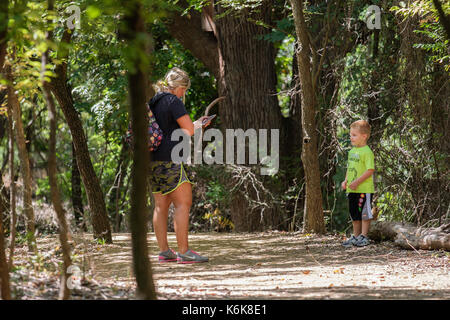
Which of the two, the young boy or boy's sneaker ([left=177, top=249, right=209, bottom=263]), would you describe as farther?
the young boy

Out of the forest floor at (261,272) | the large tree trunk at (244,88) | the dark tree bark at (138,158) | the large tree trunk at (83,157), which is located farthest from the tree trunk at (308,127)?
the dark tree bark at (138,158)

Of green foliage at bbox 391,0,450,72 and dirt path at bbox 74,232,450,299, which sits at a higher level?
green foliage at bbox 391,0,450,72

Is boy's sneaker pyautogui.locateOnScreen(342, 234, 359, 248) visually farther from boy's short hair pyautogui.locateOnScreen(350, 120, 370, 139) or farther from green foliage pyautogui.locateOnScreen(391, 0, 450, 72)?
green foliage pyautogui.locateOnScreen(391, 0, 450, 72)

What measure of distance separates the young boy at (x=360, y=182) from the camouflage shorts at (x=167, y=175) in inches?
89.6

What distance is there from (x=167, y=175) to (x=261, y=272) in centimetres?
134

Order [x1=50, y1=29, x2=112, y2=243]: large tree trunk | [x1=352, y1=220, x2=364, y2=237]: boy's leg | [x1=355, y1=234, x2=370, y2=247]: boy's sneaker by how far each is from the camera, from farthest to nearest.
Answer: [x1=50, y1=29, x2=112, y2=243]: large tree trunk
[x1=352, y1=220, x2=364, y2=237]: boy's leg
[x1=355, y1=234, x2=370, y2=247]: boy's sneaker

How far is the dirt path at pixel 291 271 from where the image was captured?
15.5 feet

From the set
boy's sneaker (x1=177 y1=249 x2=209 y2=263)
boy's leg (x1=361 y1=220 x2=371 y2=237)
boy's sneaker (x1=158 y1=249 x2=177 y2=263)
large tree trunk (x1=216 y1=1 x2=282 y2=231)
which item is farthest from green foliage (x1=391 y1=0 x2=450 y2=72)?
boy's sneaker (x1=158 y1=249 x2=177 y2=263)

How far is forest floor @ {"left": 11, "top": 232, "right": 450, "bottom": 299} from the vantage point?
4.57 m

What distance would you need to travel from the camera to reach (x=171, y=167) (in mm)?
6230

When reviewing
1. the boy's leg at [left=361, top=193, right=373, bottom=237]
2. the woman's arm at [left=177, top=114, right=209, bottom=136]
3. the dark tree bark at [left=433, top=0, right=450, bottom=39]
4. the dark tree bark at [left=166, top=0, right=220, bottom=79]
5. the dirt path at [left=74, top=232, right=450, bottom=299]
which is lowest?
the dirt path at [left=74, top=232, right=450, bottom=299]

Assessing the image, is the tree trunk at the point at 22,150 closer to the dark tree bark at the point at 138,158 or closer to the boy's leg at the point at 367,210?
the dark tree bark at the point at 138,158

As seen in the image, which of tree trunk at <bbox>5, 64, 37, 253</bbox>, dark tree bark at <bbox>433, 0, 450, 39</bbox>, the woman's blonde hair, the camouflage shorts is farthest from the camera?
the woman's blonde hair

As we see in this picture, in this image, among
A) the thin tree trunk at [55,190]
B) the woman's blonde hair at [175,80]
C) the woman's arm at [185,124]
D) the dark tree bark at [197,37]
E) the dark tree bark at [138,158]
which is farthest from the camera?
the dark tree bark at [197,37]
